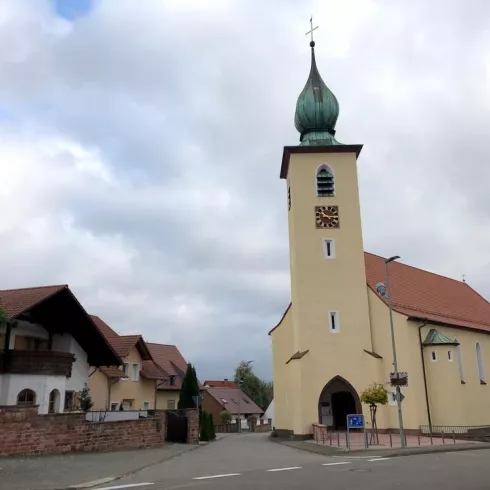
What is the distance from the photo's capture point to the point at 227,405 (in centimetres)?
7062

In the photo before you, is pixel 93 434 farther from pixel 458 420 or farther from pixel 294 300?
pixel 458 420

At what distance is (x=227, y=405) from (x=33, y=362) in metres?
50.7

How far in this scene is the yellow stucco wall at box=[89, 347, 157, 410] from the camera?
33.4 m

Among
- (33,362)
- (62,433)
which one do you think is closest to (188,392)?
(33,362)

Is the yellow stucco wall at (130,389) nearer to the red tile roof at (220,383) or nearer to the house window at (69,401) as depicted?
the house window at (69,401)

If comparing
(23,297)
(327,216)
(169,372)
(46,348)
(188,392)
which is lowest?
(188,392)

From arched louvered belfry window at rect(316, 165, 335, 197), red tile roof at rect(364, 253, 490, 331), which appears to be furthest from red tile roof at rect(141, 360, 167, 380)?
arched louvered belfry window at rect(316, 165, 335, 197)

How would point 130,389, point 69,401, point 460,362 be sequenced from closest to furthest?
point 69,401
point 460,362
point 130,389

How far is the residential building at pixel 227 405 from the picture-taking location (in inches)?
2625

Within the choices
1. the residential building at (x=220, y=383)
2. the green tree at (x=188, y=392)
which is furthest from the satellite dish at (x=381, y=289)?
the residential building at (x=220, y=383)

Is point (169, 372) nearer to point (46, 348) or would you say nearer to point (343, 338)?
point (343, 338)

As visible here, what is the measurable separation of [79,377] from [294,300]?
12871mm

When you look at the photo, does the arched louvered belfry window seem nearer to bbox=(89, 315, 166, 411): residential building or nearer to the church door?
the church door

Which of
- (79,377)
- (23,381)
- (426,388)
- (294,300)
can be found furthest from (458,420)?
(23,381)
